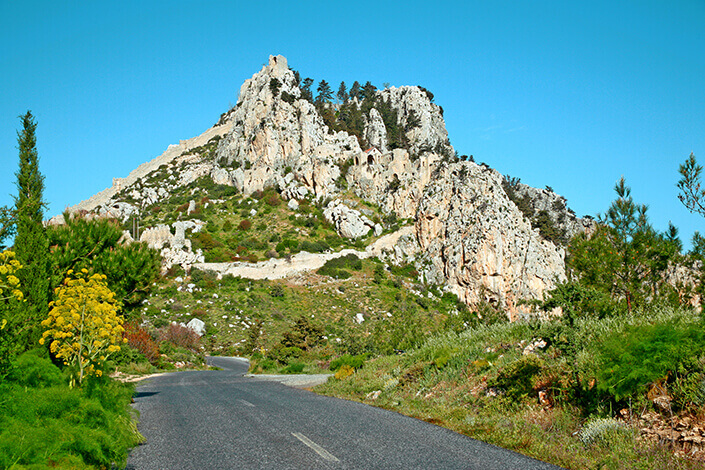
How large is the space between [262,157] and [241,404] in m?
75.5

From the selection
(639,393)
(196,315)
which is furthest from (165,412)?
(196,315)

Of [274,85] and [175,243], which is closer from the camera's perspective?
[175,243]

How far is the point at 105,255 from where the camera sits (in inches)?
627

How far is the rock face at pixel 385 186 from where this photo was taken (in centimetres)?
6103

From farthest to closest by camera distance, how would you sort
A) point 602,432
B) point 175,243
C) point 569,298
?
1. point 175,243
2. point 569,298
3. point 602,432

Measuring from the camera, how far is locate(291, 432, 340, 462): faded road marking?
5852 mm

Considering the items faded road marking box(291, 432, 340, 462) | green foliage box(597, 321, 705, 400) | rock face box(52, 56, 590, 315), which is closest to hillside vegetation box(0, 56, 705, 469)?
green foliage box(597, 321, 705, 400)

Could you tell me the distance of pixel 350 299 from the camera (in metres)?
53.3

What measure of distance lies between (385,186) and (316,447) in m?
72.5

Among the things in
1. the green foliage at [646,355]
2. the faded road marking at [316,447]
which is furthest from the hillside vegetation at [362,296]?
the faded road marking at [316,447]

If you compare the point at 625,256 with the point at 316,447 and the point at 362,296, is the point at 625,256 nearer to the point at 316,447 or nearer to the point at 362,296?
the point at 316,447

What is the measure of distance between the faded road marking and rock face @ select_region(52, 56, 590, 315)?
39.7 metres

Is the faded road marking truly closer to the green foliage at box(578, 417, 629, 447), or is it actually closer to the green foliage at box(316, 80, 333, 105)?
the green foliage at box(578, 417, 629, 447)

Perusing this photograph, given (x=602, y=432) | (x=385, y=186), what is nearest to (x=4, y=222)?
(x=602, y=432)
